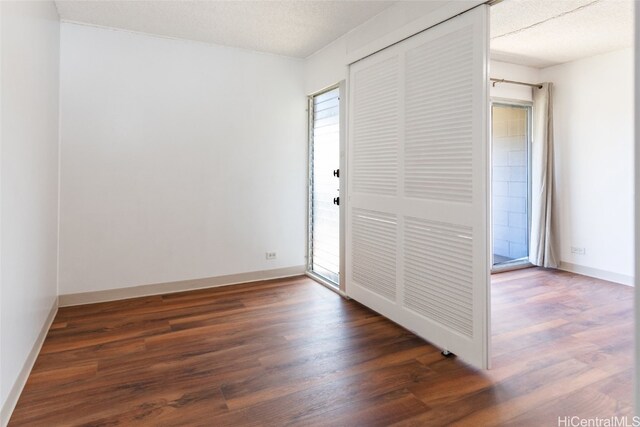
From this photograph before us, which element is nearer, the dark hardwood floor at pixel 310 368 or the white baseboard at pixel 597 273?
the dark hardwood floor at pixel 310 368

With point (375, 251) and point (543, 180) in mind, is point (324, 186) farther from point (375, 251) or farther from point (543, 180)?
point (543, 180)

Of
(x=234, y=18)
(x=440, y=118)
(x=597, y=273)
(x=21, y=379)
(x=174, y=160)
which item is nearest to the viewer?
(x=21, y=379)

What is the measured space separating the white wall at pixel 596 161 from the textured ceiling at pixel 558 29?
26 centimetres

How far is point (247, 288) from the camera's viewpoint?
4086 millimetres

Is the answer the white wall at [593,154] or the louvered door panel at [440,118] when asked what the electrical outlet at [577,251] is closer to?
the white wall at [593,154]

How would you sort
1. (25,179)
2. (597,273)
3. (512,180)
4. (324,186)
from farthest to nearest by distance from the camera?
(512,180)
(597,273)
(324,186)
(25,179)

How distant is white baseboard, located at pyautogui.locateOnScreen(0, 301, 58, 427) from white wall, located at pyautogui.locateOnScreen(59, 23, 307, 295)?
2.77 feet

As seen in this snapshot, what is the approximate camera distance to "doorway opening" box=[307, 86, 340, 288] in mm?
4086

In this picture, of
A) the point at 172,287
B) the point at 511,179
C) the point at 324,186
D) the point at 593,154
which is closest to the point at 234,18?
the point at 324,186

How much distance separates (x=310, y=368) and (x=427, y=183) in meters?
1.48

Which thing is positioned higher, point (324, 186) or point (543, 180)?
point (543, 180)

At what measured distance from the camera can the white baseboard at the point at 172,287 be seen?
354 cm
